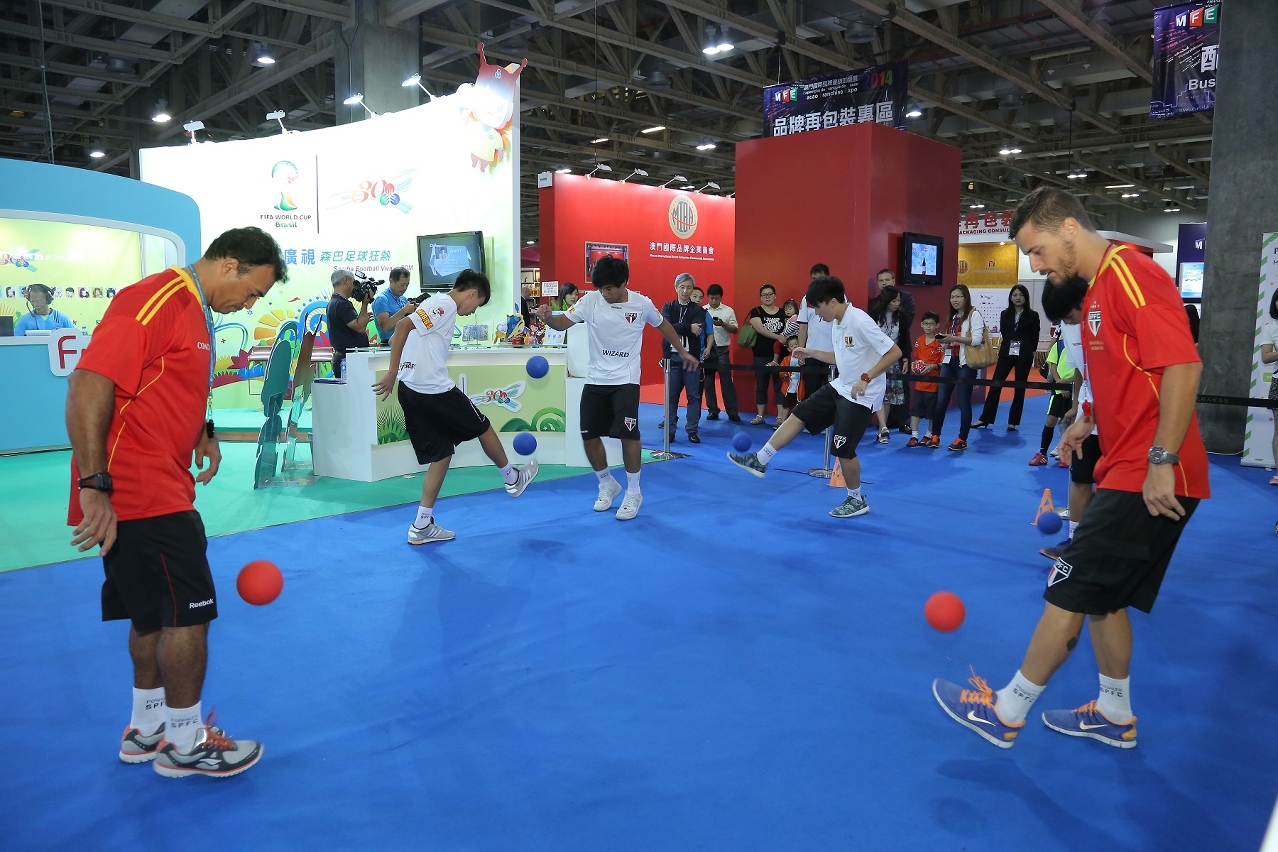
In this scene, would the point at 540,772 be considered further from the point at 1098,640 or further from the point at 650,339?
the point at 650,339

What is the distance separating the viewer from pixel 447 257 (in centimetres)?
918

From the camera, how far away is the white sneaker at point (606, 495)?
233 inches

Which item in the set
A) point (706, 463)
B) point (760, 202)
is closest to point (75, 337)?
point (706, 463)

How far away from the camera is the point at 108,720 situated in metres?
2.90

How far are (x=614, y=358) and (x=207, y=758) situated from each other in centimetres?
368

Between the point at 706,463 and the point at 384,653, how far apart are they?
468cm

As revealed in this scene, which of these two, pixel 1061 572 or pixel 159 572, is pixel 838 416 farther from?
pixel 159 572

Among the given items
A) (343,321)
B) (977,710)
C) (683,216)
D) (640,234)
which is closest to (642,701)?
(977,710)

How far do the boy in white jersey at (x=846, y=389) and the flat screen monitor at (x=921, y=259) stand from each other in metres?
5.10

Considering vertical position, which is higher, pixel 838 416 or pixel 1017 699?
pixel 838 416

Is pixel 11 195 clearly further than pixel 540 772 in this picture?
Yes

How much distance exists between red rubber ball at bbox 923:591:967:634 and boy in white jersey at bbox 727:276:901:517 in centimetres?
215

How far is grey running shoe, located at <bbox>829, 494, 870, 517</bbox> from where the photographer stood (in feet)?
18.9

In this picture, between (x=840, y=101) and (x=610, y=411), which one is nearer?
(x=610, y=411)
